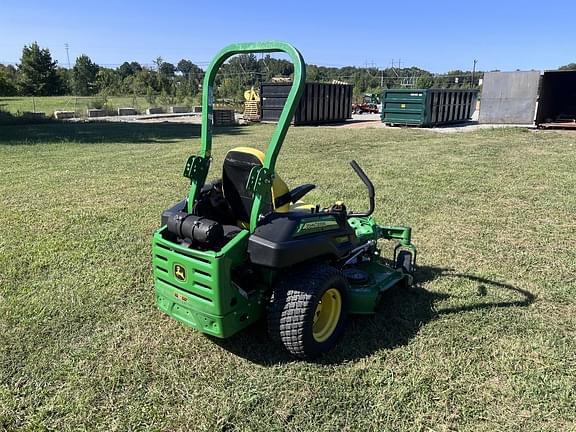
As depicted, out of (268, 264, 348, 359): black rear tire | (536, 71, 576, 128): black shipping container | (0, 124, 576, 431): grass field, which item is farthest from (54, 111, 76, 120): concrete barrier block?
(268, 264, 348, 359): black rear tire

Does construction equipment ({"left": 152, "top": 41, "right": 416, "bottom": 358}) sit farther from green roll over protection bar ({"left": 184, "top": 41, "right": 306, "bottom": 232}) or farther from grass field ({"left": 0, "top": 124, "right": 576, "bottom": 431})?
grass field ({"left": 0, "top": 124, "right": 576, "bottom": 431})

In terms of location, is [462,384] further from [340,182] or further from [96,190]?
[96,190]

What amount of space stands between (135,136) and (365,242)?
42.2 ft

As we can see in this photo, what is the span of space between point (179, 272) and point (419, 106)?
1570 cm

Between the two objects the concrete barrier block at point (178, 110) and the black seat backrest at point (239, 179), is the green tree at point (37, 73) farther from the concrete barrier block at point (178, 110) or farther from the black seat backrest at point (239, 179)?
the black seat backrest at point (239, 179)

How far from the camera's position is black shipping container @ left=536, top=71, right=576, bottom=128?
596 inches

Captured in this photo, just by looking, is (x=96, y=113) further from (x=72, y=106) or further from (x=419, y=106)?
(x=419, y=106)

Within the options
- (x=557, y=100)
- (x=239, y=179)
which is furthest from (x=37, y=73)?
(x=239, y=179)

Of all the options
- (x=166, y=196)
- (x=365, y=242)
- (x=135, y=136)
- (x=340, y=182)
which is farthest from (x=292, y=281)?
(x=135, y=136)

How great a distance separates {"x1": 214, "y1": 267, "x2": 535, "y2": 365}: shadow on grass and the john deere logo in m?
0.62

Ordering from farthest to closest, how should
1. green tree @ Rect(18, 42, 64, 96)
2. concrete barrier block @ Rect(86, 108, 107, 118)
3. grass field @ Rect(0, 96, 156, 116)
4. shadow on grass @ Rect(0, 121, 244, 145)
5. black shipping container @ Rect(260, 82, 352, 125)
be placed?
1. green tree @ Rect(18, 42, 64, 96)
2. grass field @ Rect(0, 96, 156, 116)
3. concrete barrier block @ Rect(86, 108, 107, 118)
4. black shipping container @ Rect(260, 82, 352, 125)
5. shadow on grass @ Rect(0, 121, 244, 145)

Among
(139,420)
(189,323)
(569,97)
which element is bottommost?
(139,420)

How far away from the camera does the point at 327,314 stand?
127 inches

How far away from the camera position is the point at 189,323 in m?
2.95
